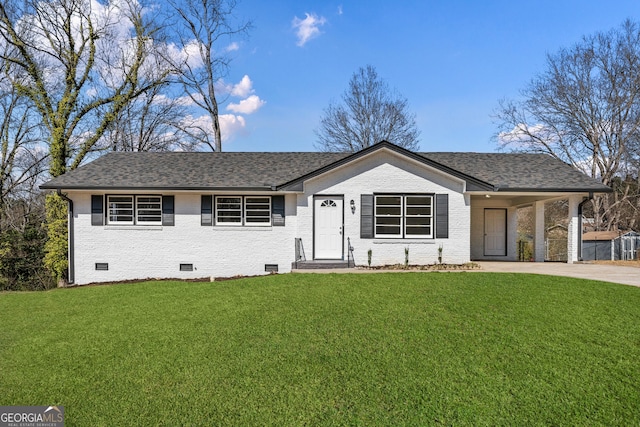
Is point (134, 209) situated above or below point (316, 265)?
above

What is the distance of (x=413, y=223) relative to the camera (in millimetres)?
12930

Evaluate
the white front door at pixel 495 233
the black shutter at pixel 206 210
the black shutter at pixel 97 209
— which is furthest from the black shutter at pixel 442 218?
the black shutter at pixel 97 209

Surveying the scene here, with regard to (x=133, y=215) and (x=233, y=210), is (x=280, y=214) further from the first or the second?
(x=133, y=215)

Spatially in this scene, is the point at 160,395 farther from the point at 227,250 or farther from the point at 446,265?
the point at 446,265

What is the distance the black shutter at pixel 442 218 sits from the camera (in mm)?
12766

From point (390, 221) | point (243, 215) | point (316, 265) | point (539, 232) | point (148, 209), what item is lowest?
point (316, 265)

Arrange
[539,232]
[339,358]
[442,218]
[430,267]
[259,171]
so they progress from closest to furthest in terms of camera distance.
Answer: [339,358], [430,267], [442,218], [259,171], [539,232]

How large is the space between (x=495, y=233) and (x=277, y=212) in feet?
30.6

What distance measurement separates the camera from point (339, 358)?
4.94 m

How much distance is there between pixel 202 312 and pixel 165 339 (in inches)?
58.3

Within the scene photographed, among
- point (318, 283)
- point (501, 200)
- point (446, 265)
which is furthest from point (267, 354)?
point (501, 200)

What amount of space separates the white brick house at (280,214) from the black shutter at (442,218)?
1.3 inches

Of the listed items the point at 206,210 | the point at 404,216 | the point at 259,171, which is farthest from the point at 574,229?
the point at 206,210

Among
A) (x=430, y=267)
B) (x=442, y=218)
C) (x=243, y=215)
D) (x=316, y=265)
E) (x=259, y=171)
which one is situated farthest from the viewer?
(x=259, y=171)
